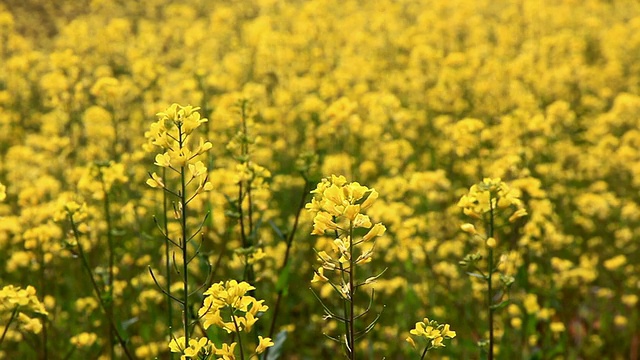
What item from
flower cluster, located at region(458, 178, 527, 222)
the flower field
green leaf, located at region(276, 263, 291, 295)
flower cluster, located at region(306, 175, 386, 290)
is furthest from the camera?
green leaf, located at region(276, 263, 291, 295)

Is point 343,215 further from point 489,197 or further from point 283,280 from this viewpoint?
point 283,280

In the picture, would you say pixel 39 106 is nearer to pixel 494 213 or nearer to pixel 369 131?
pixel 369 131

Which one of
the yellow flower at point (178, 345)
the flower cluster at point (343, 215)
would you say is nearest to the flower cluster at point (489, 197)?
the flower cluster at point (343, 215)

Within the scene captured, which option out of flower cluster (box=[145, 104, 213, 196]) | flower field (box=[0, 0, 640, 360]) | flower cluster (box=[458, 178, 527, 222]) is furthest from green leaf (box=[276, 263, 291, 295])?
flower cluster (box=[145, 104, 213, 196])

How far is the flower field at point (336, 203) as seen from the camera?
9.09 feet

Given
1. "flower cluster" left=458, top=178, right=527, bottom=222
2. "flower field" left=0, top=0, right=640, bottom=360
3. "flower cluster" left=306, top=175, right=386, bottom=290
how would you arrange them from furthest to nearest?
"flower field" left=0, top=0, right=640, bottom=360
"flower cluster" left=458, top=178, right=527, bottom=222
"flower cluster" left=306, top=175, right=386, bottom=290

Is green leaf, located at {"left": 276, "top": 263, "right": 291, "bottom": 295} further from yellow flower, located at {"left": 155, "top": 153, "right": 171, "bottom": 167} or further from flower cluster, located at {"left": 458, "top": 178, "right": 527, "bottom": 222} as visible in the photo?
yellow flower, located at {"left": 155, "top": 153, "right": 171, "bottom": 167}

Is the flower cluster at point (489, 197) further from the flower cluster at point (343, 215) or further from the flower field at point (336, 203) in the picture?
the flower cluster at point (343, 215)

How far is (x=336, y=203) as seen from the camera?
6.33ft

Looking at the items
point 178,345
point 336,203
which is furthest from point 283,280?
point 336,203

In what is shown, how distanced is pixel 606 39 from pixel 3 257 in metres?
9.19

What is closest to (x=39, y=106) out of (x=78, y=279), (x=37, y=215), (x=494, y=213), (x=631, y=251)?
(x=78, y=279)

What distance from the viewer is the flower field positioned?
2770mm

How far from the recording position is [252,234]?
10.4ft
